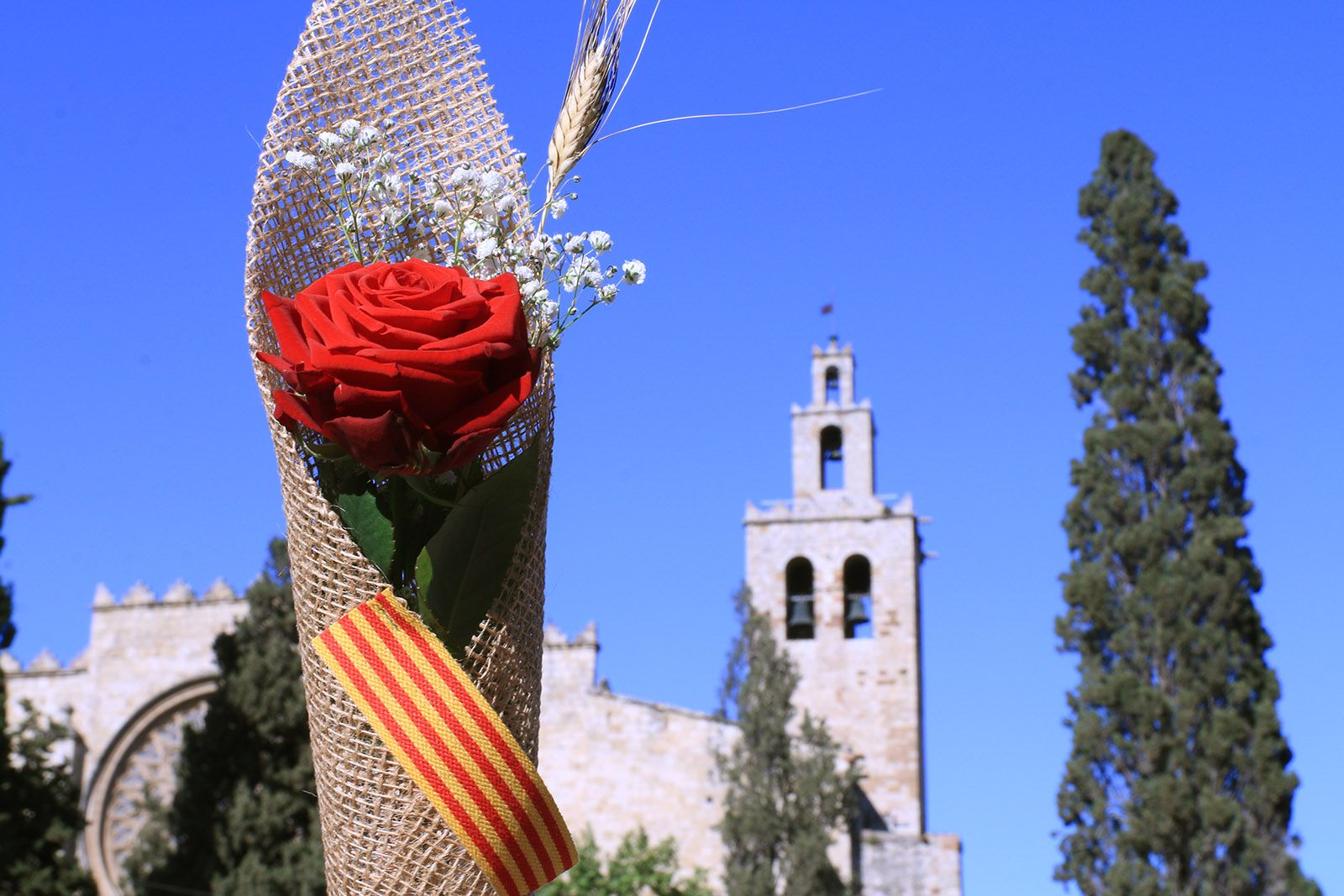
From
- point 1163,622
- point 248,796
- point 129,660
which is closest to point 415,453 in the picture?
point 248,796

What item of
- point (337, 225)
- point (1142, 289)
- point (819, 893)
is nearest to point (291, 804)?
point (819, 893)

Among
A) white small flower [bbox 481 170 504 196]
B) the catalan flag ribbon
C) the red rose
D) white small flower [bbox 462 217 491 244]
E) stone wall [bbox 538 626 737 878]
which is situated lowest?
the catalan flag ribbon

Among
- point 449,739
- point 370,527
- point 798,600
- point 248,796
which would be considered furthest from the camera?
point 798,600

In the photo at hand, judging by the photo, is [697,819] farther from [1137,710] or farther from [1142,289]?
[1142,289]

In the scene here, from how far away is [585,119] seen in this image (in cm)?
270

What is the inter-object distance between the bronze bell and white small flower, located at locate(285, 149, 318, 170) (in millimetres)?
31239

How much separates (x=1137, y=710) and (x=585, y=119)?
848 inches

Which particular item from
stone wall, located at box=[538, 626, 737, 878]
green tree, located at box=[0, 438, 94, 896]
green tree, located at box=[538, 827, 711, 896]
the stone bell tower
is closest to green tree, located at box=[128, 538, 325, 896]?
green tree, located at box=[0, 438, 94, 896]

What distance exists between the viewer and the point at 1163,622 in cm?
2344

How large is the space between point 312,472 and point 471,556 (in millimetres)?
281

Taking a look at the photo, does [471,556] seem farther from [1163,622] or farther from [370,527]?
[1163,622]

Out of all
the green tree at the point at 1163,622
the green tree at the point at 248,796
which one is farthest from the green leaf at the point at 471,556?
the green tree at the point at 1163,622

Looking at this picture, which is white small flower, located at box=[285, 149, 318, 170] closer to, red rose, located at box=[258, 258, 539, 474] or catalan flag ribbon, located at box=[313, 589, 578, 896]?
red rose, located at box=[258, 258, 539, 474]

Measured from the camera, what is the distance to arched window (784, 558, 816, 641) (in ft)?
110
